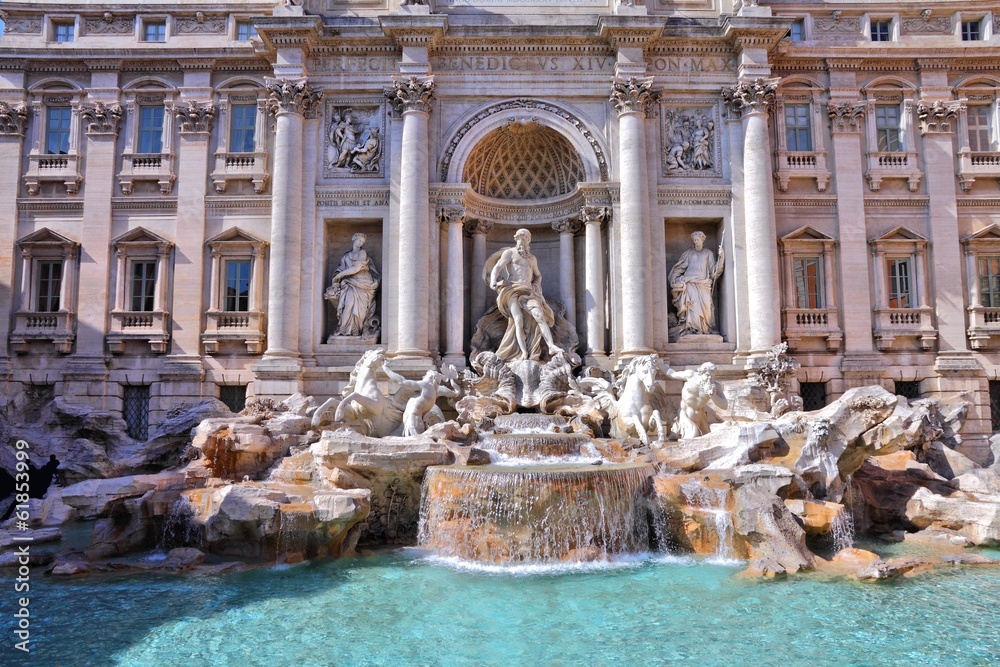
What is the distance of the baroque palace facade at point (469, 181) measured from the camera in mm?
17562

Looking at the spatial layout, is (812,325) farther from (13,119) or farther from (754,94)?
(13,119)

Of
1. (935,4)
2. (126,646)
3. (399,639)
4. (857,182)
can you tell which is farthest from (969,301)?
(126,646)

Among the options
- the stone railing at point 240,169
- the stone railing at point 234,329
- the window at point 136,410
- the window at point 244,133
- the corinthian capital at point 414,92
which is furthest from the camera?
the window at point 244,133

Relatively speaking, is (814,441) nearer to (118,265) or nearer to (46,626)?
(46,626)

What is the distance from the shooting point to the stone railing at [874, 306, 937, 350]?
1781 cm

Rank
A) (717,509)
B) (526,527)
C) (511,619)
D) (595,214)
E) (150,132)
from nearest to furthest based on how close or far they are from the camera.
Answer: (511,619), (526,527), (717,509), (595,214), (150,132)

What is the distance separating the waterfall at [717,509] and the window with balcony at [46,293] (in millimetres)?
16727

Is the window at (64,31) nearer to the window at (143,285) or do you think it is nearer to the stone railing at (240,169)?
the stone railing at (240,169)

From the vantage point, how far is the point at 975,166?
18.5m

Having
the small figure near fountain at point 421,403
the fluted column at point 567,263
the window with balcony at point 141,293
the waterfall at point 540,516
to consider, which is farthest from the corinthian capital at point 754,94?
the window with balcony at point 141,293

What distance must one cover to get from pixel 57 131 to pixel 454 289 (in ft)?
40.9

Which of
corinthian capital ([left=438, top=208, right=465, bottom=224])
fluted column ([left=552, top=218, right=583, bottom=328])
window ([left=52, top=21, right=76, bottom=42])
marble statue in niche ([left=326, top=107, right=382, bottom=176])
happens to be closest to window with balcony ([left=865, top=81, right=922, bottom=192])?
fluted column ([left=552, top=218, right=583, bottom=328])

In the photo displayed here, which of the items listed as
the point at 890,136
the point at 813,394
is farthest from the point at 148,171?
the point at 890,136

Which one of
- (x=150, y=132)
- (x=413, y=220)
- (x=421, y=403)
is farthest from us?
(x=150, y=132)
